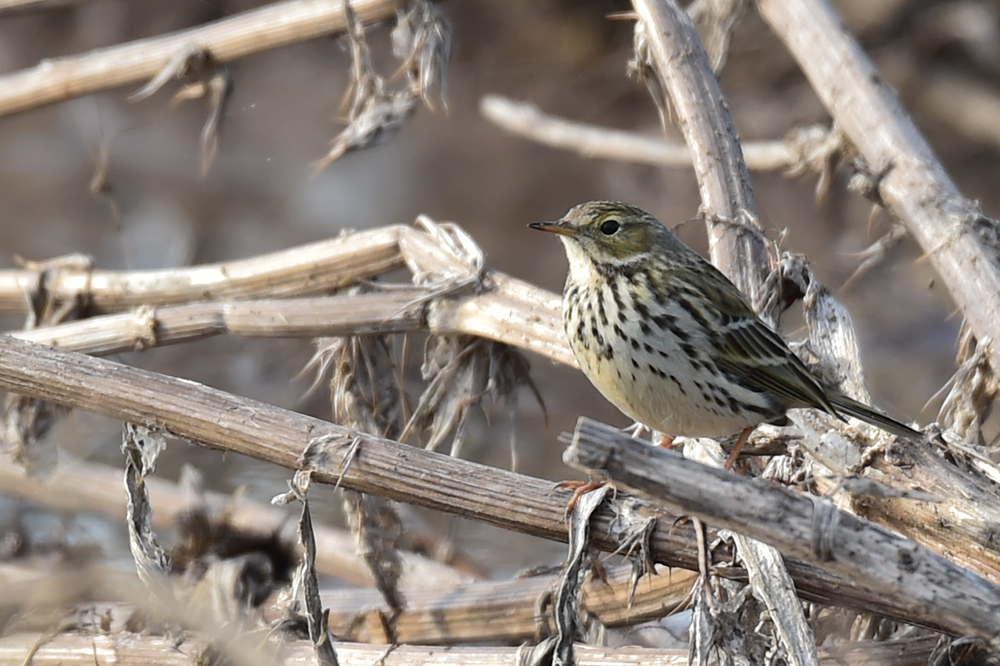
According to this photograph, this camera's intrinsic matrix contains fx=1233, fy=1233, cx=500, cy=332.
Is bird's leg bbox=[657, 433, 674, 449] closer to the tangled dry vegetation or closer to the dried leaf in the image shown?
the tangled dry vegetation

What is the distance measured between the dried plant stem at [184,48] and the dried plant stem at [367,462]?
180 cm

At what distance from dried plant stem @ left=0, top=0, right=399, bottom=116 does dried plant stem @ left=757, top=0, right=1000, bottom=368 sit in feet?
4.89

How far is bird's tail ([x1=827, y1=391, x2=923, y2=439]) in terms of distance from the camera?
10.2 ft

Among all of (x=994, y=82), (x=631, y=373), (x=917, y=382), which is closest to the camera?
(x=631, y=373)

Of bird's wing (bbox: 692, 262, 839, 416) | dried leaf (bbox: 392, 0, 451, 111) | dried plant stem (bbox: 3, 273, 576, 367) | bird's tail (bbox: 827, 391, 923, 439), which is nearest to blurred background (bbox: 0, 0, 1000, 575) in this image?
dried plant stem (bbox: 3, 273, 576, 367)

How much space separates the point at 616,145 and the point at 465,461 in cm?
308

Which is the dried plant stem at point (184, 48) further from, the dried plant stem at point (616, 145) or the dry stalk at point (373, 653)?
the dry stalk at point (373, 653)

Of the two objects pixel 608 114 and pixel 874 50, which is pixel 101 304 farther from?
pixel 874 50

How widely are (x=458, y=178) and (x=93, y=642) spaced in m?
5.84

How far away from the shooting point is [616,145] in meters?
5.61

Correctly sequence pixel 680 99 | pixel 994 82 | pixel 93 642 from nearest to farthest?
pixel 93 642 < pixel 680 99 < pixel 994 82

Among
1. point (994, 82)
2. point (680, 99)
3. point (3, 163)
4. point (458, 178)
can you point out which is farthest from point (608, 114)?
point (680, 99)

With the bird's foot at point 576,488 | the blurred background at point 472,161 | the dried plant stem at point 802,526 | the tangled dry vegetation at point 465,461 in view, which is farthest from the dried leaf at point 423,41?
the blurred background at point 472,161

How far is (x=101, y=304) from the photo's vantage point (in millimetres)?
4426
